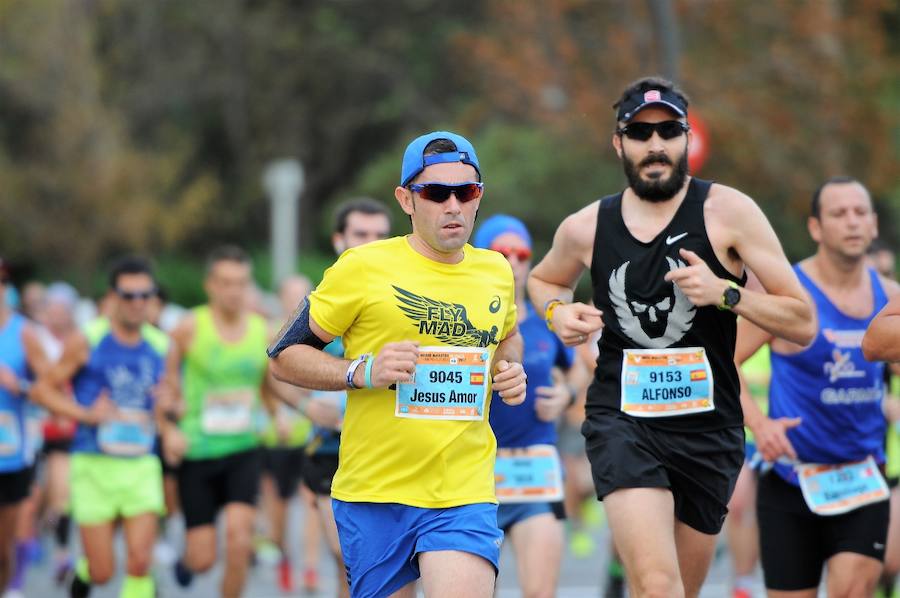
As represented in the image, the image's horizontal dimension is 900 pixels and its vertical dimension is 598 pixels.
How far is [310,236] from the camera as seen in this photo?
47875 mm

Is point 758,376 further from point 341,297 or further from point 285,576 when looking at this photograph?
point 341,297

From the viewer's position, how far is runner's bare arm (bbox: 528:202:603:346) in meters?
6.14

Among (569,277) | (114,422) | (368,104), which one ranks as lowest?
(114,422)

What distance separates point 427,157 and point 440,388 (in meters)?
0.86

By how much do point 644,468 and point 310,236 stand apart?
42.1 meters

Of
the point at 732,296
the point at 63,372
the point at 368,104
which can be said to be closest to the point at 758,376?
the point at 63,372

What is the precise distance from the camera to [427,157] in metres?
5.84

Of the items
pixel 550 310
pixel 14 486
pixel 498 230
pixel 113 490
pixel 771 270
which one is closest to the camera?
pixel 771 270

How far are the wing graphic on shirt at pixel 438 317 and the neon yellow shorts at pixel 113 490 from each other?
4293 mm

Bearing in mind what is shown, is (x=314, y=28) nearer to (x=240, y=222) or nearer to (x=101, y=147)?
(x=240, y=222)

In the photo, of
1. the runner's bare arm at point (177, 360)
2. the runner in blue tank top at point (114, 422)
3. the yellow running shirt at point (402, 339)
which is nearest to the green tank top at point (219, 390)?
the runner's bare arm at point (177, 360)

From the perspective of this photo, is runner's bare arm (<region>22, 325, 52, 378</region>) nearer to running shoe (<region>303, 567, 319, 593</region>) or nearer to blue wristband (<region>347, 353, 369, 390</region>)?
running shoe (<region>303, 567, 319, 593</region>)

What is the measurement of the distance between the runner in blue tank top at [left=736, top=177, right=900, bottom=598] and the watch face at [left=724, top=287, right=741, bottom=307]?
1.31 meters

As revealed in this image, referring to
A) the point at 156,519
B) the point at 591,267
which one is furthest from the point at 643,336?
the point at 156,519
